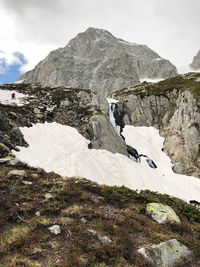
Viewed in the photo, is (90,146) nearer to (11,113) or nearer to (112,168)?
(112,168)

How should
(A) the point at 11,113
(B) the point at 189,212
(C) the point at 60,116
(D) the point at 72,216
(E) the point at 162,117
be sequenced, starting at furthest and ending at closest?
(E) the point at 162,117, (C) the point at 60,116, (A) the point at 11,113, (B) the point at 189,212, (D) the point at 72,216

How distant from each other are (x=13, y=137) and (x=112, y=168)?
1384 cm

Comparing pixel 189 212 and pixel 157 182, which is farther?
pixel 157 182

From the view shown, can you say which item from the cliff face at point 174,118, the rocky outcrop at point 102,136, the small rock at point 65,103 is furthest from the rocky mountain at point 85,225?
the cliff face at point 174,118

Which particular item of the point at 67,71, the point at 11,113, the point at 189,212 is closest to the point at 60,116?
the point at 11,113

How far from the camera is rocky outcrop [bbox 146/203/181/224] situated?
9.23 m

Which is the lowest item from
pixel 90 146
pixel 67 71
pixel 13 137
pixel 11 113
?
pixel 90 146

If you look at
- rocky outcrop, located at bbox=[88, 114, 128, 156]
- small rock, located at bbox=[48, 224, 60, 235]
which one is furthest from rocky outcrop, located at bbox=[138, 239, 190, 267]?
rocky outcrop, located at bbox=[88, 114, 128, 156]

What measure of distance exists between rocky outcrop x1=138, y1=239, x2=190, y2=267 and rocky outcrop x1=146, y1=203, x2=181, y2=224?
230 centimetres

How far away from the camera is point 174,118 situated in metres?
47.6

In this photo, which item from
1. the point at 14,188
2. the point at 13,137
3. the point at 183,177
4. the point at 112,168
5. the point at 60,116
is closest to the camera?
the point at 14,188

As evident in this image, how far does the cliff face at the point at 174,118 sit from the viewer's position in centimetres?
3697

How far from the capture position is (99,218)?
812 cm

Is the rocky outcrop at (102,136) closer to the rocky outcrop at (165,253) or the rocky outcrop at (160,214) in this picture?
the rocky outcrop at (160,214)
